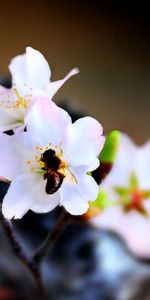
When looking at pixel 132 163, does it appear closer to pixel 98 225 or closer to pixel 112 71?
pixel 98 225

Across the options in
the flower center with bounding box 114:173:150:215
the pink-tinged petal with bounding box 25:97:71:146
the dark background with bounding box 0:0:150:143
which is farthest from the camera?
the dark background with bounding box 0:0:150:143

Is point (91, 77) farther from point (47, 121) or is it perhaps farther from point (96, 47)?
point (47, 121)

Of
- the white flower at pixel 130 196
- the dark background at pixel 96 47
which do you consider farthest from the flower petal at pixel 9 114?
the dark background at pixel 96 47

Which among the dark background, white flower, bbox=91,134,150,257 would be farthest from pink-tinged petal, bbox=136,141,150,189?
the dark background

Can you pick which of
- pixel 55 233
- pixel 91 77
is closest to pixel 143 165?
pixel 55 233

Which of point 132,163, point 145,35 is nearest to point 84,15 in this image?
point 145,35

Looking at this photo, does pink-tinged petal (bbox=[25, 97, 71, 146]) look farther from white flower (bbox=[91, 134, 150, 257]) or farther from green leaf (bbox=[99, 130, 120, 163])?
white flower (bbox=[91, 134, 150, 257])
